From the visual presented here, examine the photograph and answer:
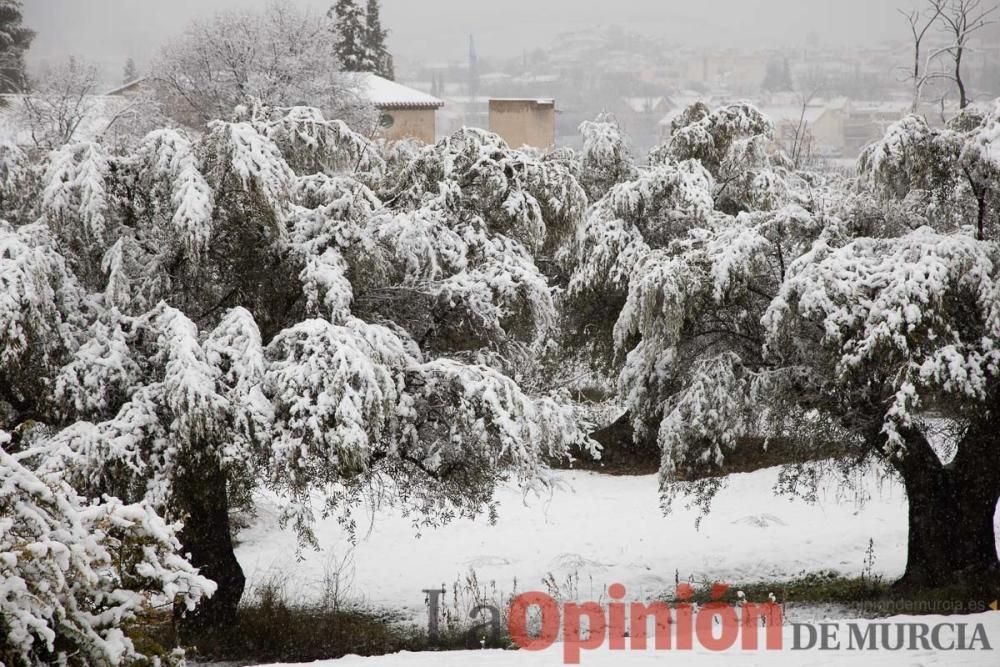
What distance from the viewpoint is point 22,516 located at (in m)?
4.38

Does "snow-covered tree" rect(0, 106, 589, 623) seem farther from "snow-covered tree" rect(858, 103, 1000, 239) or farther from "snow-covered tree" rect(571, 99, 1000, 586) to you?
"snow-covered tree" rect(858, 103, 1000, 239)

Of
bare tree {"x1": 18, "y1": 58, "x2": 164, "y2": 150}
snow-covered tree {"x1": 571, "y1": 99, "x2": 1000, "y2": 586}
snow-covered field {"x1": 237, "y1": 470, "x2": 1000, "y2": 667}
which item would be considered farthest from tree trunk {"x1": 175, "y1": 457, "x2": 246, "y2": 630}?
bare tree {"x1": 18, "y1": 58, "x2": 164, "y2": 150}

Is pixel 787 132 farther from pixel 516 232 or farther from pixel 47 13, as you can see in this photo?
pixel 47 13

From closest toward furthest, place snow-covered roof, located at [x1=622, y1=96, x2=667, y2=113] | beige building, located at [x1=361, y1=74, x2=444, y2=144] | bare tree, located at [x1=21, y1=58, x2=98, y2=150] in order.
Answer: bare tree, located at [x1=21, y1=58, x2=98, y2=150] → beige building, located at [x1=361, y1=74, x2=444, y2=144] → snow-covered roof, located at [x1=622, y1=96, x2=667, y2=113]

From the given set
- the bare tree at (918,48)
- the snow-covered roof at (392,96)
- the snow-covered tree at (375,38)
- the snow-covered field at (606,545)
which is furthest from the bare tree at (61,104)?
the bare tree at (918,48)

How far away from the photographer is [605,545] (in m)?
12.5

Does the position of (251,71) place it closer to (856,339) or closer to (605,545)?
(605,545)

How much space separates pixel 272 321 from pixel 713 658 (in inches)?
200

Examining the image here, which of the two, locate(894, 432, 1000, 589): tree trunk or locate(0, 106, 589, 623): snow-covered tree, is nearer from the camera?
locate(0, 106, 589, 623): snow-covered tree

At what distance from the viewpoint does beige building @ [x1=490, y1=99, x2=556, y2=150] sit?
4481 centimetres

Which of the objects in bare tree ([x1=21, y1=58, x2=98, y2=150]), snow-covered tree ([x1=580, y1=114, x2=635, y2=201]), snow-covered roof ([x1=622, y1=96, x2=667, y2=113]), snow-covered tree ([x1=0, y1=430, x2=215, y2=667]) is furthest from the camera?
snow-covered roof ([x1=622, y1=96, x2=667, y2=113])

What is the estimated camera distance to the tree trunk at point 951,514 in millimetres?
9039

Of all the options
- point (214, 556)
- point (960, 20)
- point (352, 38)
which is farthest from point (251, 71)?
point (214, 556)

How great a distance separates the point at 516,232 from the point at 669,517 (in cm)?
588
